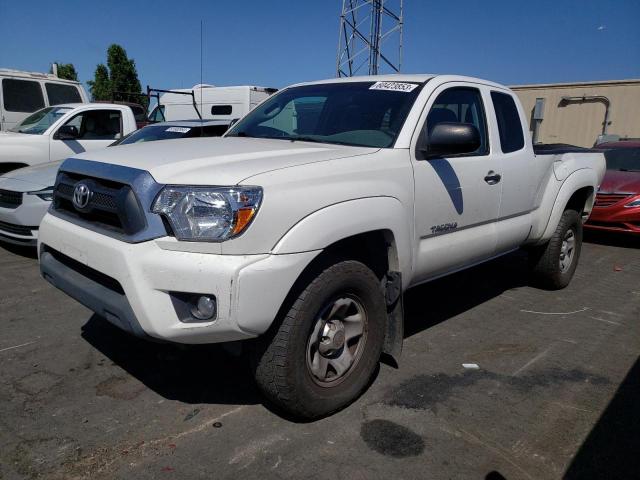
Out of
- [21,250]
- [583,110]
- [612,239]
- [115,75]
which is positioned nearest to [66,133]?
[21,250]

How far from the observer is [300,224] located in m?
2.49

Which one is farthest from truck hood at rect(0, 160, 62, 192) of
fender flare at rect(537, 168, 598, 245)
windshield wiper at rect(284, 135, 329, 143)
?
fender flare at rect(537, 168, 598, 245)

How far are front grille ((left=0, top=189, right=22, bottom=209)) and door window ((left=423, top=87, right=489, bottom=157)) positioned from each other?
179 inches

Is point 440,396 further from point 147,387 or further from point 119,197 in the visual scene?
point 119,197

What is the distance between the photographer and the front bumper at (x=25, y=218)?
5.61 m

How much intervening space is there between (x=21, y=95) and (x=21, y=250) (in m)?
A: 5.34

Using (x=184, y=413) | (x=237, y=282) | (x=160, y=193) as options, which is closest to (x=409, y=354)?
(x=184, y=413)

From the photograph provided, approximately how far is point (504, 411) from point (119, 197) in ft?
7.87

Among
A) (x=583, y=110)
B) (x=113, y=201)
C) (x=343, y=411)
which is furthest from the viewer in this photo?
(x=583, y=110)

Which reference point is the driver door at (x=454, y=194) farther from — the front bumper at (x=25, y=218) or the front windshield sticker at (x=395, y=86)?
the front bumper at (x=25, y=218)

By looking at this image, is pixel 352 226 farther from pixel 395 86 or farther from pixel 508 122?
pixel 508 122

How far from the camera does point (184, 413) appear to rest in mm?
2877

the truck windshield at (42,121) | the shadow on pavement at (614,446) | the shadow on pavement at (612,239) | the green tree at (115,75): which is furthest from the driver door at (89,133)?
the green tree at (115,75)

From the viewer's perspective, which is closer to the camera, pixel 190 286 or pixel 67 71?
pixel 190 286
